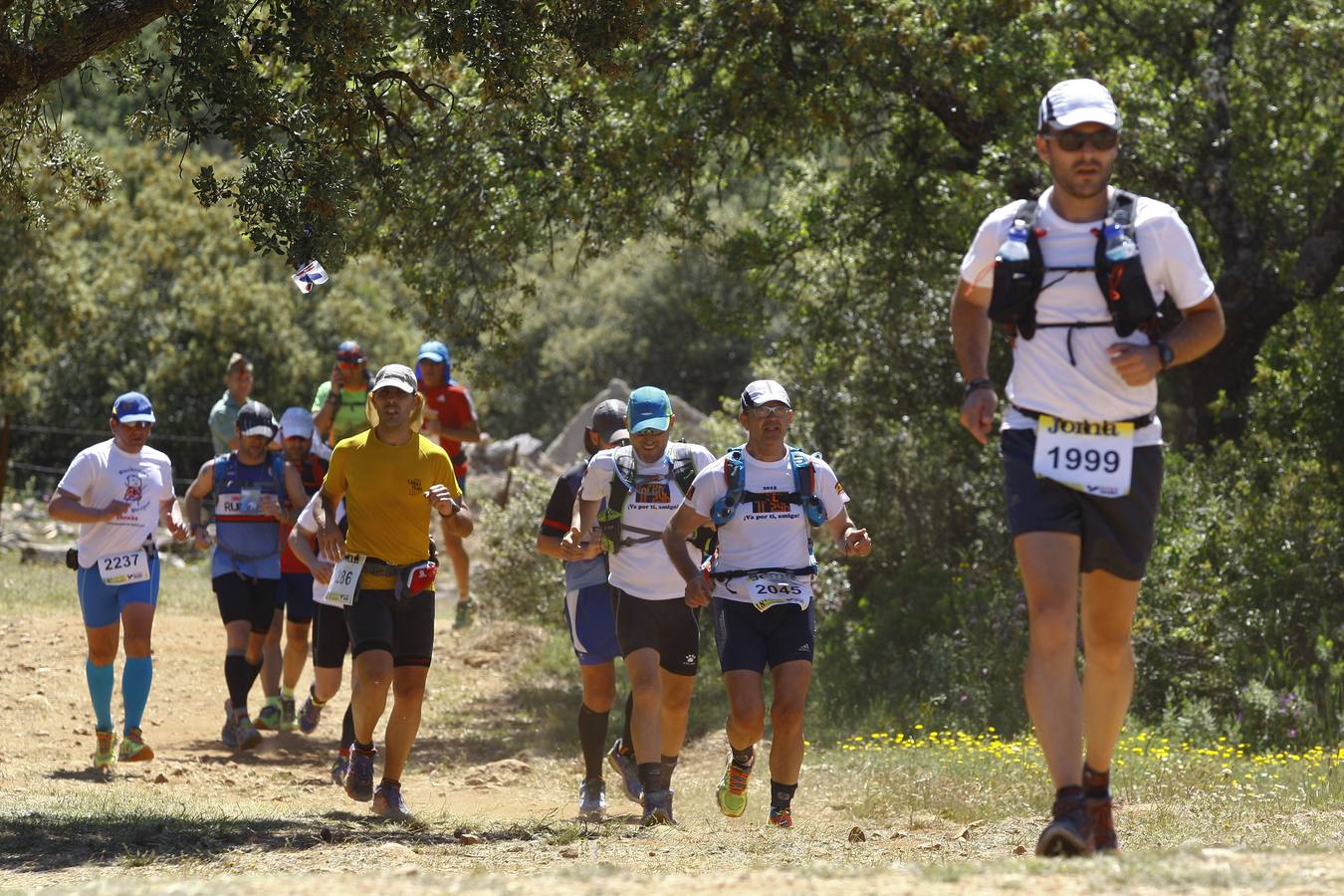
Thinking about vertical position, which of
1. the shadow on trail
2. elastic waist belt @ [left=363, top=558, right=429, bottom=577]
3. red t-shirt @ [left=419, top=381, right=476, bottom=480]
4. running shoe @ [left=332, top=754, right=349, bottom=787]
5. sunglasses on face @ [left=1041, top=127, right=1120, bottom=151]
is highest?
sunglasses on face @ [left=1041, top=127, right=1120, bottom=151]

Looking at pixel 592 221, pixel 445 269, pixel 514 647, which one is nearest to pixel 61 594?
pixel 514 647

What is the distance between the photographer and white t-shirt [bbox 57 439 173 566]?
10.0 metres

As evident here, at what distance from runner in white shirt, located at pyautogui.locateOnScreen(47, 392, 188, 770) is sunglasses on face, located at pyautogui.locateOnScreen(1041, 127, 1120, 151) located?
21.1 ft

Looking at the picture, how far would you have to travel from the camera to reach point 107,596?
401 inches

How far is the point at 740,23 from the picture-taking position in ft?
43.7

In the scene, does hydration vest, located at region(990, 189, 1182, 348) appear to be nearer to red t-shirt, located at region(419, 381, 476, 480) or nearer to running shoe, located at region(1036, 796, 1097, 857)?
running shoe, located at region(1036, 796, 1097, 857)

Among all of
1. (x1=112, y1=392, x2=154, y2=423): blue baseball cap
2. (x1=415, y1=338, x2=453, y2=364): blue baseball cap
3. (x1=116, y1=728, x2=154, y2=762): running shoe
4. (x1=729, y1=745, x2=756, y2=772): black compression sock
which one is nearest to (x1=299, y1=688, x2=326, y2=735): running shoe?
(x1=116, y1=728, x2=154, y2=762): running shoe

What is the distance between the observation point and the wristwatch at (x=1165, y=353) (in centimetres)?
525

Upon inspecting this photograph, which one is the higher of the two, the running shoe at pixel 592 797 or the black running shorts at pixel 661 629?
the black running shorts at pixel 661 629

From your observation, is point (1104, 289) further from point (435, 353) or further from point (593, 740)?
point (435, 353)

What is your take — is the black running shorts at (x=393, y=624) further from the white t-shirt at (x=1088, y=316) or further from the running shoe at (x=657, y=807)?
the white t-shirt at (x=1088, y=316)

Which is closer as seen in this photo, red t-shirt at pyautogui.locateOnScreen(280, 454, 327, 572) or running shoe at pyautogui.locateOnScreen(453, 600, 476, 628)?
red t-shirt at pyautogui.locateOnScreen(280, 454, 327, 572)

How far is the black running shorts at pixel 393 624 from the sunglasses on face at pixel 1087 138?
4172mm

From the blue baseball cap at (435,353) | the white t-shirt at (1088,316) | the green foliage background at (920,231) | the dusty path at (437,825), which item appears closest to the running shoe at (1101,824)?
the dusty path at (437,825)
